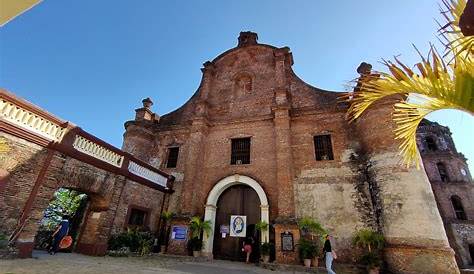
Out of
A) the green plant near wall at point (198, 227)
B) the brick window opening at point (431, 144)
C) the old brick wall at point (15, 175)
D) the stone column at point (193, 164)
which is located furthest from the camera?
the brick window opening at point (431, 144)

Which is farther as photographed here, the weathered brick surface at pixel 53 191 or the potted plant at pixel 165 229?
the potted plant at pixel 165 229

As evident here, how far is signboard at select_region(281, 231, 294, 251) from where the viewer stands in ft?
33.2

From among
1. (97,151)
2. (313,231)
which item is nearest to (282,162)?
(313,231)

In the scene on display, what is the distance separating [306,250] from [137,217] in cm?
724

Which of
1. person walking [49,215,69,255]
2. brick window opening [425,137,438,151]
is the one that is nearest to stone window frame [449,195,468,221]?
brick window opening [425,137,438,151]

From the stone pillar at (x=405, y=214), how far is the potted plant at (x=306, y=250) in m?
2.73

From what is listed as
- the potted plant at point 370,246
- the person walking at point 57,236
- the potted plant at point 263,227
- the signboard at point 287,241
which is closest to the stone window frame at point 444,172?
the potted plant at point 370,246

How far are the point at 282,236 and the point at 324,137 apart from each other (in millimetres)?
5332

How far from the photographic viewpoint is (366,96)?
2045mm

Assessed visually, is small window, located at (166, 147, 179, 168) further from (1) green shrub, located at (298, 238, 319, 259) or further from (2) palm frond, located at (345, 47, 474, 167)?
(2) palm frond, located at (345, 47, 474, 167)

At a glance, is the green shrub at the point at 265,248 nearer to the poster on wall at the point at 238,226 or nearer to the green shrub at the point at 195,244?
the poster on wall at the point at 238,226

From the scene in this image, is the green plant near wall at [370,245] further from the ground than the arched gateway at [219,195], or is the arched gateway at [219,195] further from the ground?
the arched gateway at [219,195]

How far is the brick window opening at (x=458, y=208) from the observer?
69.2ft

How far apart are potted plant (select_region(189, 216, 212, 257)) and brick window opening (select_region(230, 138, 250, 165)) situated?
11.2 feet
